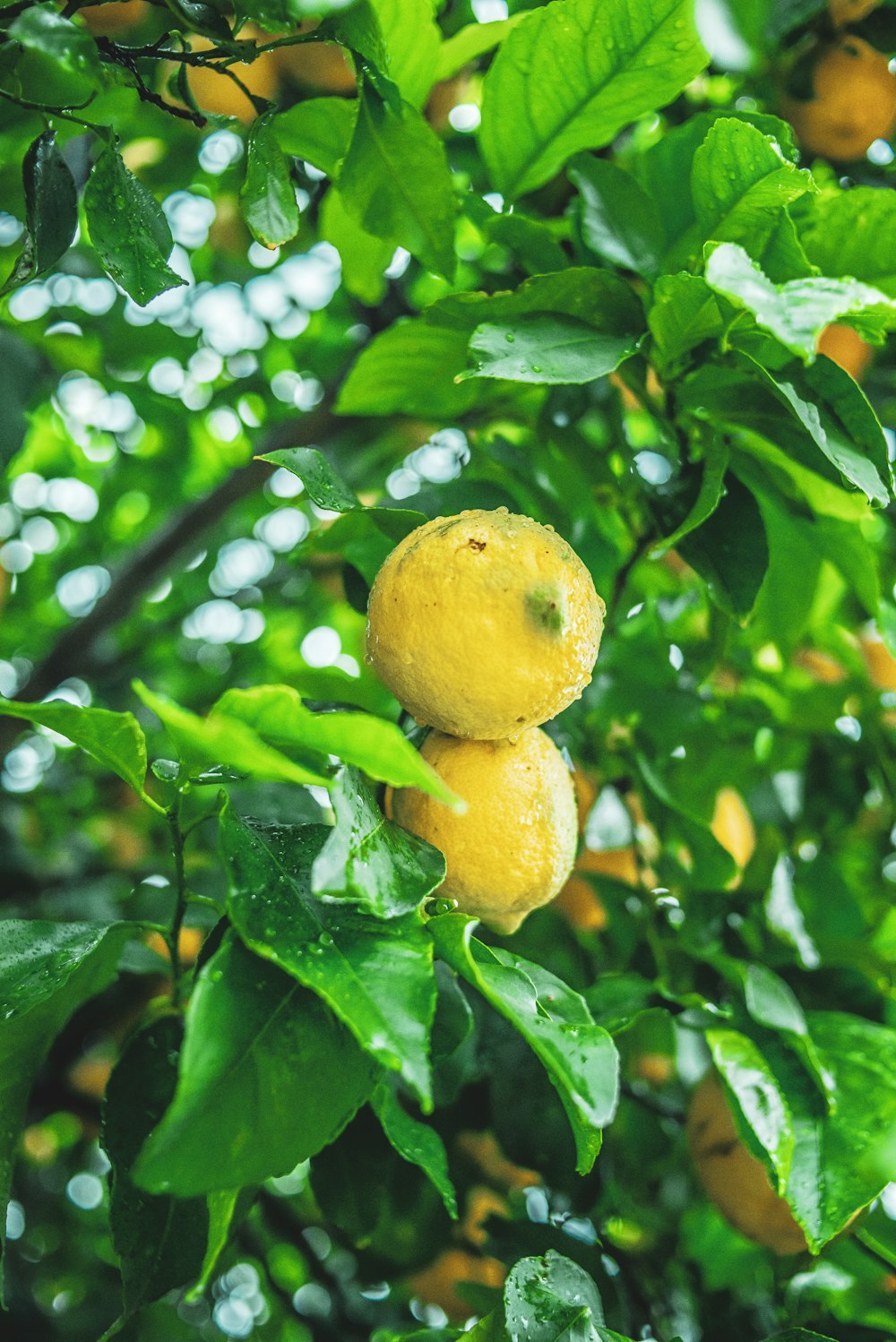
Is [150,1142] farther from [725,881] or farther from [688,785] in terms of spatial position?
[688,785]

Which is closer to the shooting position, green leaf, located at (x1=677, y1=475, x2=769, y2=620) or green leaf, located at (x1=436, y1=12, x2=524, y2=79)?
green leaf, located at (x1=677, y1=475, x2=769, y2=620)

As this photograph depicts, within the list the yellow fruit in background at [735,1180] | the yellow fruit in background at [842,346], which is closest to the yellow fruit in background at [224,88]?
the yellow fruit in background at [842,346]

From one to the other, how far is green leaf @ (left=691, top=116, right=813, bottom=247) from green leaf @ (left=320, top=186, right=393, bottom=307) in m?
0.36

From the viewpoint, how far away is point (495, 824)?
0.66 m

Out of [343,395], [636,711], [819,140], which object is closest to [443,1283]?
[636,711]

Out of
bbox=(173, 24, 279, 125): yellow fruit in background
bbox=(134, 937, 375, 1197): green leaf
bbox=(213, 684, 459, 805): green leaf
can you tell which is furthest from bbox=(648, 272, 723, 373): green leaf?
bbox=(173, 24, 279, 125): yellow fruit in background

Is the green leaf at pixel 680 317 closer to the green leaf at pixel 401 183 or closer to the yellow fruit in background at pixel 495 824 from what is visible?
the green leaf at pixel 401 183

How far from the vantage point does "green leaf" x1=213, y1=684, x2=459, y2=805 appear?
466 mm

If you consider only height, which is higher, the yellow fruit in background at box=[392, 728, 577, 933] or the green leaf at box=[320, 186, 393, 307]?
the green leaf at box=[320, 186, 393, 307]

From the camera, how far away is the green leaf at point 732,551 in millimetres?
784

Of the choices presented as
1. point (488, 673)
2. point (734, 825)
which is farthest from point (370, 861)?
point (734, 825)

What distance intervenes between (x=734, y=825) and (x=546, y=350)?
721mm

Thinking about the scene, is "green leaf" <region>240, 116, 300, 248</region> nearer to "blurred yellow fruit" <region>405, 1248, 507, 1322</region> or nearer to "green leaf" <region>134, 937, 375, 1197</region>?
"green leaf" <region>134, 937, 375, 1197</region>

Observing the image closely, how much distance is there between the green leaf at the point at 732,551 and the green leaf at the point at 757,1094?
0.33 metres
